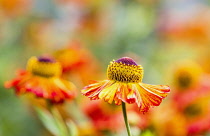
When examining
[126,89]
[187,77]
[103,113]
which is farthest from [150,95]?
[187,77]

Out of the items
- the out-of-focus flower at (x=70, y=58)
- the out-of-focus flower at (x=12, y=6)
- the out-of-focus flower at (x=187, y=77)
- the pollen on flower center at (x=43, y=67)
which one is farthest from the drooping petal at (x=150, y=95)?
the out-of-focus flower at (x=12, y=6)

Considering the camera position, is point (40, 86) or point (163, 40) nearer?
point (40, 86)

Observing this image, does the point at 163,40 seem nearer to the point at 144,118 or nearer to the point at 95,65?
the point at 95,65

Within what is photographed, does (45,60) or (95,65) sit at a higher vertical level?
(45,60)

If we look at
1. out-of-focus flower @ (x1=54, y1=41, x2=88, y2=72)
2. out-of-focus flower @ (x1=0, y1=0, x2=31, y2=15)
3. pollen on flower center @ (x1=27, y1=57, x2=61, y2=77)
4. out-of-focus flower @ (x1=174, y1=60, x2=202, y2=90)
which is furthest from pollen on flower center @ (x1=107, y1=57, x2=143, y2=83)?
out-of-focus flower @ (x1=0, y1=0, x2=31, y2=15)

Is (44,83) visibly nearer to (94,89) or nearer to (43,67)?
(43,67)

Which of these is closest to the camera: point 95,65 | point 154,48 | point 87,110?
point 87,110

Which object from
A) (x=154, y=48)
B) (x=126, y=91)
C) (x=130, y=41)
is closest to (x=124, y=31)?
(x=130, y=41)

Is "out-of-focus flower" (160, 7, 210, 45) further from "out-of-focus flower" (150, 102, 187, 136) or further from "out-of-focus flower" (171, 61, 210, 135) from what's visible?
"out-of-focus flower" (150, 102, 187, 136)
